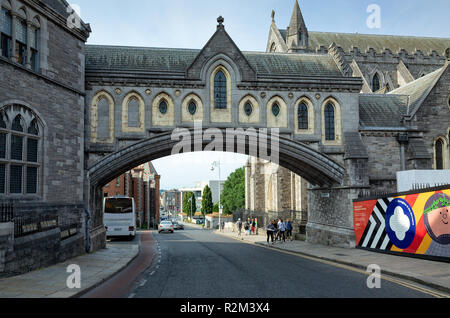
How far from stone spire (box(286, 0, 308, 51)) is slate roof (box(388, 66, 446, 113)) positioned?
1802cm

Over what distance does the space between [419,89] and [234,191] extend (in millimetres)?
68243

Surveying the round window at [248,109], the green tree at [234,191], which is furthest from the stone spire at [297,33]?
the green tree at [234,191]

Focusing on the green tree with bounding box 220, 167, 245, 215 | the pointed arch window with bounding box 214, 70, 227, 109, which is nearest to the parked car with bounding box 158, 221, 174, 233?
the pointed arch window with bounding box 214, 70, 227, 109

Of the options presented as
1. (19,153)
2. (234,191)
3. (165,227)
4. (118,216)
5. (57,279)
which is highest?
(19,153)

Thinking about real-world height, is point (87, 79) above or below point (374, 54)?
below

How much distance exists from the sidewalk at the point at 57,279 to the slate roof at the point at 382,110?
1506cm

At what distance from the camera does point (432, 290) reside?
33.3 feet

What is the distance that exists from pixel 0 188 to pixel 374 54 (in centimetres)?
4420

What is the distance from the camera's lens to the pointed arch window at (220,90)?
21.4 meters

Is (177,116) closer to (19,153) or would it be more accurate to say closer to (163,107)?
(163,107)

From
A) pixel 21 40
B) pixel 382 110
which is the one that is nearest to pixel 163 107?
pixel 21 40

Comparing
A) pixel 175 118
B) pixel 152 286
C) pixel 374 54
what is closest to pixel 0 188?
pixel 152 286

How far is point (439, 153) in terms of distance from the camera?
23.3 m
